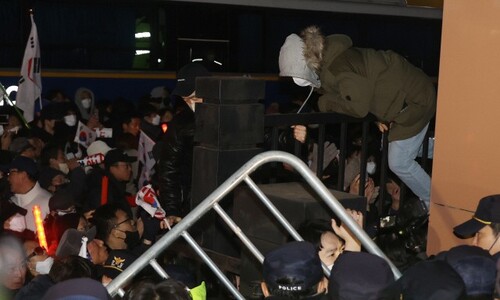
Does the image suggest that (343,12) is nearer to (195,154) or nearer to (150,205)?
(150,205)

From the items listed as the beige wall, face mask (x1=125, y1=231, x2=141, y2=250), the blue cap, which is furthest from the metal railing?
the blue cap

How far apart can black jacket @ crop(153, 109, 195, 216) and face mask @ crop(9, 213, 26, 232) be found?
202cm

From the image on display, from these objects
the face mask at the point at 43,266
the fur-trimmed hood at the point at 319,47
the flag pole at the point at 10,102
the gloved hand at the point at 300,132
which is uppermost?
the fur-trimmed hood at the point at 319,47

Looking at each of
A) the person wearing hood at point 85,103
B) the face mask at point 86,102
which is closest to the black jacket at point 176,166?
the person wearing hood at point 85,103

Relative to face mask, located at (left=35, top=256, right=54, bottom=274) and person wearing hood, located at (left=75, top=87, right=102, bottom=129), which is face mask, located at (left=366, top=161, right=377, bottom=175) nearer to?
face mask, located at (left=35, top=256, right=54, bottom=274)

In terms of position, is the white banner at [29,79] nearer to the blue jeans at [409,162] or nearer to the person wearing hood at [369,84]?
the person wearing hood at [369,84]

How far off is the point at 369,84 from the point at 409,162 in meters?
0.72

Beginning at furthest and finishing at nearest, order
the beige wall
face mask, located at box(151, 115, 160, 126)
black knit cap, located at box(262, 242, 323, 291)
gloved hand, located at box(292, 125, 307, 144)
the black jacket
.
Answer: face mask, located at box(151, 115, 160, 126) → the black jacket → gloved hand, located at box(292, 125, 307, 144) → the beige wall → black knit cap, located at box(262, 242, 323, 291)

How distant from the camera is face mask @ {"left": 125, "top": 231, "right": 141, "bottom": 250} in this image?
729 centimetres

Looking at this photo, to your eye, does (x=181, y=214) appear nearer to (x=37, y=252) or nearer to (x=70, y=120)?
(x=37, y=252)

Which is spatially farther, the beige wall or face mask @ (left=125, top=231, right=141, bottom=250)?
face mask @ (left=125, top=231, right=141, bottom=250)

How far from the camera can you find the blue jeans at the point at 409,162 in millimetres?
5805

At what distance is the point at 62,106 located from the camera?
12328 mm

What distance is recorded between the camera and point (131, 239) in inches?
289
